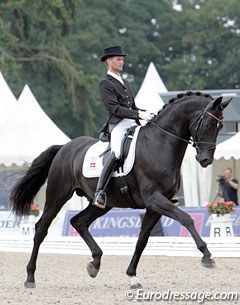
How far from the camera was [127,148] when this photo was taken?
10688mm

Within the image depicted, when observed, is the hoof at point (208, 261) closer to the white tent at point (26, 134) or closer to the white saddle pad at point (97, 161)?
the white saddle pad at point (97, 161)

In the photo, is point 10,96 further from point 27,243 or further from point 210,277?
point 210,277

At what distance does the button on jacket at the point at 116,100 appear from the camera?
35.2 feet

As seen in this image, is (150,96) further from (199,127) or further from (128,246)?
(199,127)

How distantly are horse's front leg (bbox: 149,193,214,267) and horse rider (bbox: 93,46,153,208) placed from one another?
0.81 metres

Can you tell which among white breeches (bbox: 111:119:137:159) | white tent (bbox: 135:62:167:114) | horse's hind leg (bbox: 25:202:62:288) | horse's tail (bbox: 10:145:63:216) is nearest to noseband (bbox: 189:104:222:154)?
white breeches (bbox: 111:119:137:159)

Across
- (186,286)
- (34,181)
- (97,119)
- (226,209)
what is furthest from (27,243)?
(97,119)

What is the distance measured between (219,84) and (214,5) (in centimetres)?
505

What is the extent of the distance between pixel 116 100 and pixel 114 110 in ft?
0.43

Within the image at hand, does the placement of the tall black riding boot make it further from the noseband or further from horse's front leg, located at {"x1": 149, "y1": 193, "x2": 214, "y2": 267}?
the noseband

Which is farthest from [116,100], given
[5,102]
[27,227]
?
[5,102]

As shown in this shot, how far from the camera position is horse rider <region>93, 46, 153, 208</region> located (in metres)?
10.7

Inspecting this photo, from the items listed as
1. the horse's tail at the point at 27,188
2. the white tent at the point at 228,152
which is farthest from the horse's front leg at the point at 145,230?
the white tent at the point at 228,152

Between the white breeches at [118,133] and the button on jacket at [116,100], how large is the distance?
7cm
